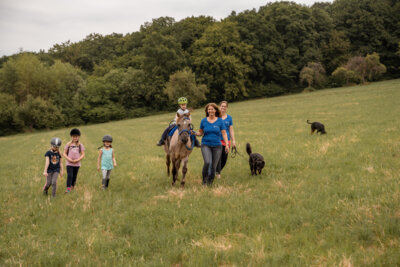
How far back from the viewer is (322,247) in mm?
4211

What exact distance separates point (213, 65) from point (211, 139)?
2576 inches

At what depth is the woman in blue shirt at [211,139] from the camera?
814cm

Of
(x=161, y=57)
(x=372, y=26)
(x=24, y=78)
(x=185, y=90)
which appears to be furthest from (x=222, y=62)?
(x=372, y=26)

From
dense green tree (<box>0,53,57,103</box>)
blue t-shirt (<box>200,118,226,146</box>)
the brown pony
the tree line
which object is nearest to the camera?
the brown pony

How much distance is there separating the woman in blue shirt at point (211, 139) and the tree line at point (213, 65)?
46775mm

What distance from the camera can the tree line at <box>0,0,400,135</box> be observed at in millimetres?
63025

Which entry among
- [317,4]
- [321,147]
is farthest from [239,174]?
[317,4]

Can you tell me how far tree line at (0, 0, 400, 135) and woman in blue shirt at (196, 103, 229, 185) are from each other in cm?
4678

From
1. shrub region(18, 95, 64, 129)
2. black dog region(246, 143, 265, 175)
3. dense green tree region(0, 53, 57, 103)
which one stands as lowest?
black dog region(246, 143, 265, 175)

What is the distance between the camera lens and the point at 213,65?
70.9 metres

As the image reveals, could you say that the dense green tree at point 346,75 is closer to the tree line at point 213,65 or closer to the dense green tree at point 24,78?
the tree line at point 213,65

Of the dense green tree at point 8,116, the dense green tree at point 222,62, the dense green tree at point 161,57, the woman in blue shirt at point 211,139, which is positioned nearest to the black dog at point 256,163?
the woman in blue shirt at point 211,139

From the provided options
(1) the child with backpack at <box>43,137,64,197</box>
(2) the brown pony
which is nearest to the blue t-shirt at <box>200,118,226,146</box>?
(2) the brown pony

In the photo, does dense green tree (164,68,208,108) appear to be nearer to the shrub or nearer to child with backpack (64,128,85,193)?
the shrub
